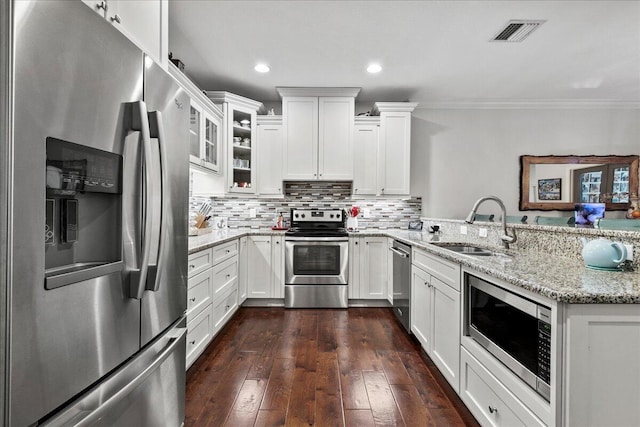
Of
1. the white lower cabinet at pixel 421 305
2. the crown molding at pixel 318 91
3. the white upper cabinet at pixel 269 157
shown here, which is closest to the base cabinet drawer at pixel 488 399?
the white lower cabinet at pixel 421 305

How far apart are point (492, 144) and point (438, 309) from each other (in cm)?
316

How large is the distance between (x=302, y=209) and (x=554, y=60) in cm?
304

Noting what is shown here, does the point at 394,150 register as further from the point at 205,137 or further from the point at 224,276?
the point at 224,276

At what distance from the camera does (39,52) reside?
27.9 inches

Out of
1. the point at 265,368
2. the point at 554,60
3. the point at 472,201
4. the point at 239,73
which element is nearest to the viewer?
the point at 265,368

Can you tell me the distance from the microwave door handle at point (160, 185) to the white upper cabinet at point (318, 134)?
9.19ft

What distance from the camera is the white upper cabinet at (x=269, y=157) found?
13.0 ft

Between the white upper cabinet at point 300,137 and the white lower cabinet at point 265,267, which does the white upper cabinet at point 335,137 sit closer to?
the white upper cabinet at point 300,137

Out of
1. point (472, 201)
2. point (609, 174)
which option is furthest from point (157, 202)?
point (609, 174)

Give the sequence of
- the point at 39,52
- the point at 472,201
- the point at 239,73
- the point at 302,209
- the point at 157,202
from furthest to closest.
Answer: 1. the point at 472,201
2. the point at 302,209
3. the point at 239,73
4. the point at 157,202
5. the point at 39,52

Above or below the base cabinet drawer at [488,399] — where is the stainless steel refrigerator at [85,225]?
above

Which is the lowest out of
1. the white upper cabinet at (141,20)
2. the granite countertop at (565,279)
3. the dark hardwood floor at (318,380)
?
the dark hardwood floor at (318,380)

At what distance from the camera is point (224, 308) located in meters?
2.93

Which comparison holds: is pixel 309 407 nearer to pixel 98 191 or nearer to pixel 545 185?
pixel 98 191
